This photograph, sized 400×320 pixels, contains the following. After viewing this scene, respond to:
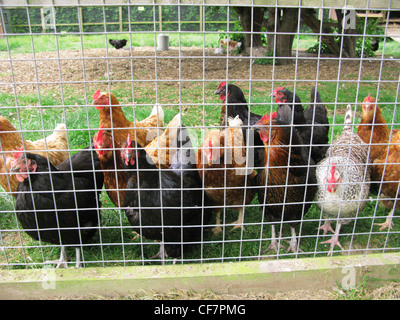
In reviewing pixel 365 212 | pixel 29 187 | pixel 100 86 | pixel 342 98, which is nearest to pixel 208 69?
pixel 100 86

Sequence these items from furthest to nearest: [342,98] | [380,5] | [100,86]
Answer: [100,86], [342,98], [380,5]

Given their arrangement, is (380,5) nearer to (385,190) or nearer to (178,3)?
(178,3)

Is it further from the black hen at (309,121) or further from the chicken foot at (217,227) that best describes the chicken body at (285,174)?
the chicken foot at (217,227)

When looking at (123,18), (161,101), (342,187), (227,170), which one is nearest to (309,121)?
(342,187)

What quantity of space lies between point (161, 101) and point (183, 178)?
3900 millimetres

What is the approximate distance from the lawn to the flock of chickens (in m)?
0.17

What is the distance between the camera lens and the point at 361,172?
9.25 ft

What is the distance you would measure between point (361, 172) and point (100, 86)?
585cm

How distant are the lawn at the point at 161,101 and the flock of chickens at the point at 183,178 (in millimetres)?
165

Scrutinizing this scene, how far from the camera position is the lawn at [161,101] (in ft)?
7.14

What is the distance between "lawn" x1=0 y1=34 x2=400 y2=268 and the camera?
2178 mm

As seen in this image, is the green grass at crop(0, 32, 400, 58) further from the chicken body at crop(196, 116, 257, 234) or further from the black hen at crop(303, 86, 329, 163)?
the chicken body at crop(196, 116, 257, 234)

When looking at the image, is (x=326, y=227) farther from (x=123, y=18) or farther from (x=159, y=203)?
(x=123, y=18)

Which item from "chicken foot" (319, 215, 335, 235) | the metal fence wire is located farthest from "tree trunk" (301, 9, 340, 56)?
"chicken foot" (319, 215, 335, 235)
